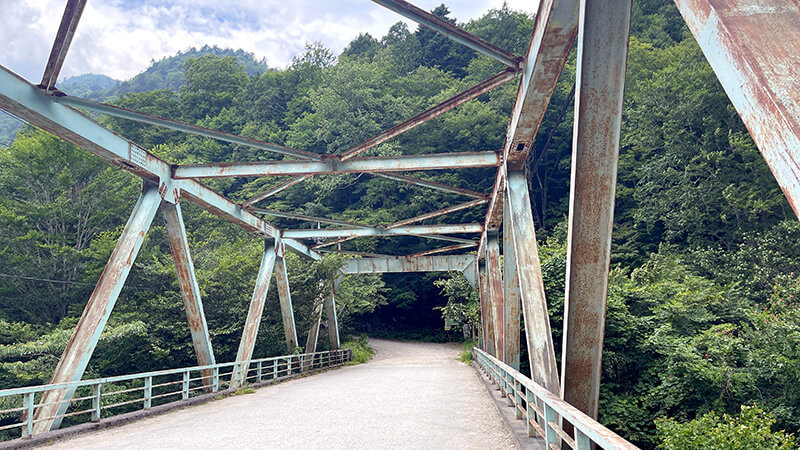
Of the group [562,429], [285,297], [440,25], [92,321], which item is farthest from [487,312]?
[440,25]

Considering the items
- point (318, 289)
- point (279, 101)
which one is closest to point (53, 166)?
point (318, 289)

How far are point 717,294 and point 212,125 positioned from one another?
4340 cm

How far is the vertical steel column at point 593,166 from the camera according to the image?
10.7 ft

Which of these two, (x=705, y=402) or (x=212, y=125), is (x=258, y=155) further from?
(x=705, y=402)

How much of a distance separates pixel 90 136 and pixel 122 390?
22.8 feet

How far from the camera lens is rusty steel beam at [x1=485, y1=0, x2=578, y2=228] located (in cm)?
455

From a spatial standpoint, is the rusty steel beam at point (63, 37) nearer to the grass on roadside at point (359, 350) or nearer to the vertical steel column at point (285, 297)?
the vertical steel column at point (285, 297)

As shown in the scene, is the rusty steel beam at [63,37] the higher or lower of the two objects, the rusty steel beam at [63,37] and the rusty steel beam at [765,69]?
the higher

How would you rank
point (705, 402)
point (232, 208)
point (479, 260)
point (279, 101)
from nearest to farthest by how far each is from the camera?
point (705, 402), point (232, 208), point (479, 260), point (279, 101)

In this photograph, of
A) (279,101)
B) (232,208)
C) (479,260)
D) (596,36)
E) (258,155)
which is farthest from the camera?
(279,101)

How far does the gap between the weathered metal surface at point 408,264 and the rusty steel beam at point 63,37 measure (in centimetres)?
1653

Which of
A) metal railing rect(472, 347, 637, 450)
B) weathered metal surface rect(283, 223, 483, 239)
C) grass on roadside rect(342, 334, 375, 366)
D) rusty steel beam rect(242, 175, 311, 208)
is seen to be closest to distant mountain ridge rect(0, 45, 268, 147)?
grass on roadside rect(342, 334, 375, 366)

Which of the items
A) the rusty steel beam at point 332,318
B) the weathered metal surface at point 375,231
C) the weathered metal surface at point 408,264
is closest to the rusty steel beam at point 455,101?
the weathered metal surface at point 375,231

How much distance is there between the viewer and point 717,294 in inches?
710
